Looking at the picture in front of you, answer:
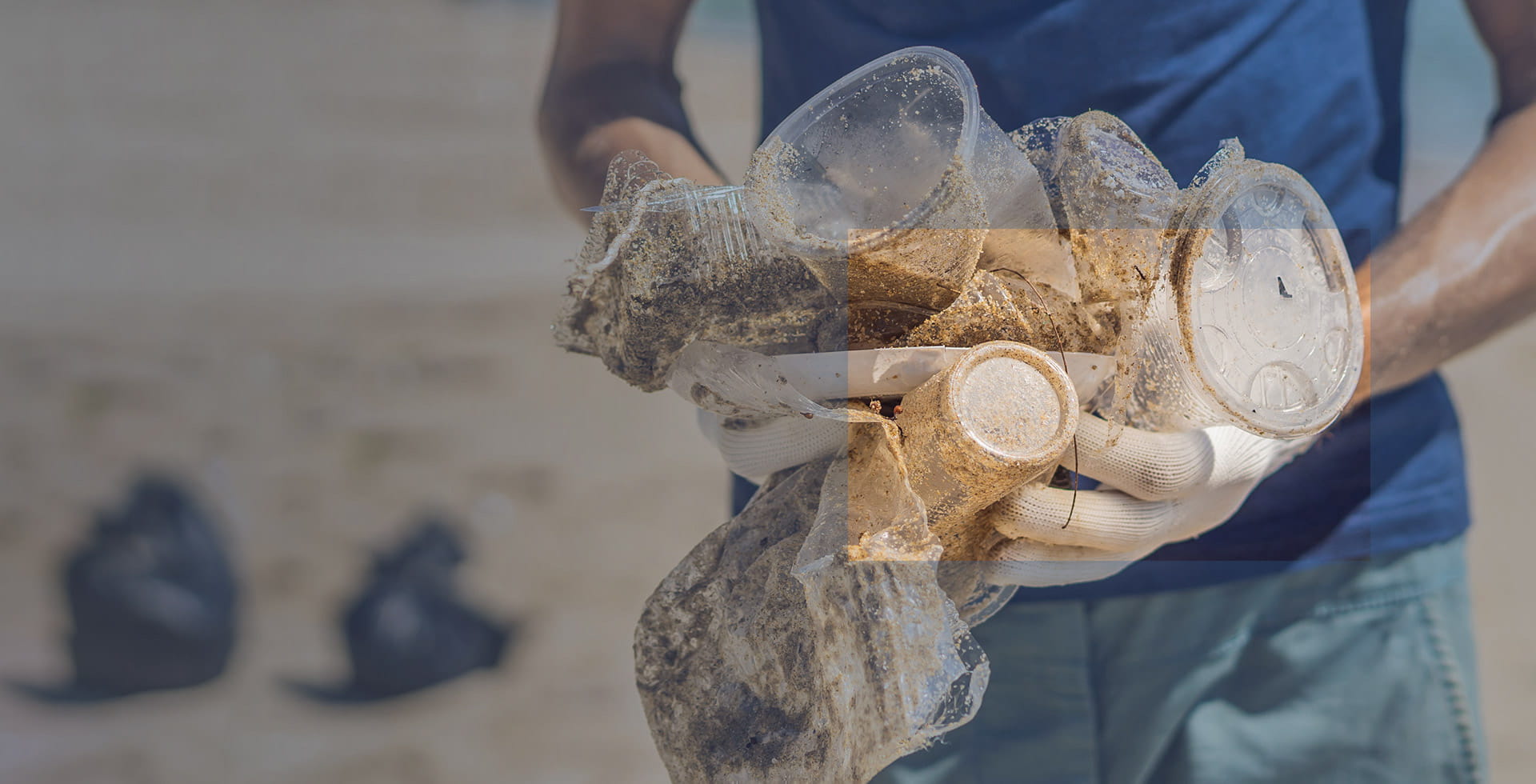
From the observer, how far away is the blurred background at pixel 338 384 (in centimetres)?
297

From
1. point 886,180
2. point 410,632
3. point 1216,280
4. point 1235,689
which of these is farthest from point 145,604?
point 1216,280

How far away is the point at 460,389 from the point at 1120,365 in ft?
12.4

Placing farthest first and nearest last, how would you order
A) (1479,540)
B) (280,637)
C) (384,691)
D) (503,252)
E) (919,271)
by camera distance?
(503,252), (1479,540), (280,637), (384,691), (919,271)

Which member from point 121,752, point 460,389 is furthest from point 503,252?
point 121,752

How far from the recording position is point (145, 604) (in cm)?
289

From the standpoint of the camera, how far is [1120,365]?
86 cm

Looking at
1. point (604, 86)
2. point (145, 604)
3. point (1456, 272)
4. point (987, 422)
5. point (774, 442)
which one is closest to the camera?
point (987, 422)

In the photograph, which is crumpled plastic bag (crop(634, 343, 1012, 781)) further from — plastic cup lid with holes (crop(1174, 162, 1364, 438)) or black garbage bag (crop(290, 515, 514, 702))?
black garbage bag (crop(290, 515, 514, 702))

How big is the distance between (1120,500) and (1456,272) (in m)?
0.56

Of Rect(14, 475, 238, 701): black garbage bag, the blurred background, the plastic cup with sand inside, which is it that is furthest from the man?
Rect(14, 475, 238, 701): black garbage bag

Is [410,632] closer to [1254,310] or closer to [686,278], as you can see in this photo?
[686,278]

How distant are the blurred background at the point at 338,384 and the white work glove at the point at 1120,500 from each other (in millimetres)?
2266

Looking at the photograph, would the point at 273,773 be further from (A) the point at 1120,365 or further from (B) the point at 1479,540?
(B) the point at 1479,540

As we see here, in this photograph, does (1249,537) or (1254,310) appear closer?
(1254,310)
